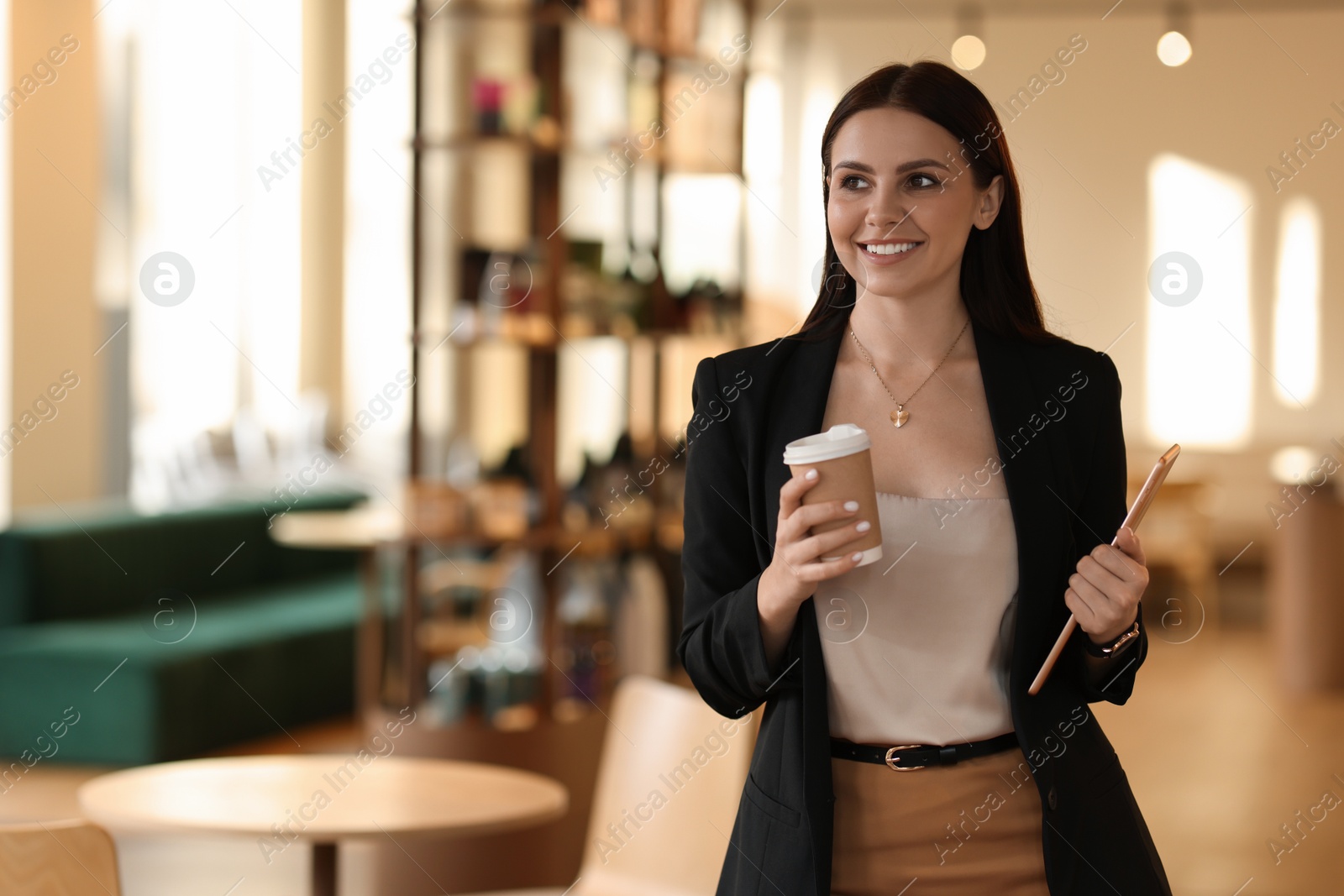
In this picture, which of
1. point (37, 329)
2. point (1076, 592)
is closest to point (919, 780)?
point (1076, 592)

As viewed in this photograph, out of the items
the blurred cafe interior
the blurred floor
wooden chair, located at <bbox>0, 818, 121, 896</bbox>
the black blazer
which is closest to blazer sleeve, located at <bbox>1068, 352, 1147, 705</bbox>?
the black blazer

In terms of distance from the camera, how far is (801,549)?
129 centimetres

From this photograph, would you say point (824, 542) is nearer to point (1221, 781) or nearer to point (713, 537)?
point (713, 537)

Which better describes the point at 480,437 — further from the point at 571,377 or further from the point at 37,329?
the point at 37,329

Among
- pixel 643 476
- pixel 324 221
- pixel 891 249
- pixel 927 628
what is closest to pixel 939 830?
pixel 927 628

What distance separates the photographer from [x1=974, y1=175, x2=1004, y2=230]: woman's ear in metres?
1.50

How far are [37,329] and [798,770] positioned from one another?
6.76 metres

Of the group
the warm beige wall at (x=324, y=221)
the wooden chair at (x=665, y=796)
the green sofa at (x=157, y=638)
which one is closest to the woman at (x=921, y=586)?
the wooden chair at (x=665, y=796)

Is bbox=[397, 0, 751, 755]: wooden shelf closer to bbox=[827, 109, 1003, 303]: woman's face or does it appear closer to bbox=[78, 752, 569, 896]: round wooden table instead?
bbox=[78, 752, 569, 896]: round wooden table

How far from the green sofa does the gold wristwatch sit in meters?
4.45

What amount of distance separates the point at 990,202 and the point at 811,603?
46cm

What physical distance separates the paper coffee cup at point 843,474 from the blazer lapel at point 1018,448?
13 cm

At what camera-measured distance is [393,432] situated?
35.3 ft

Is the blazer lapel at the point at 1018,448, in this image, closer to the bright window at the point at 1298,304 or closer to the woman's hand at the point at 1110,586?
the woman's hand at the point at 1110,586
